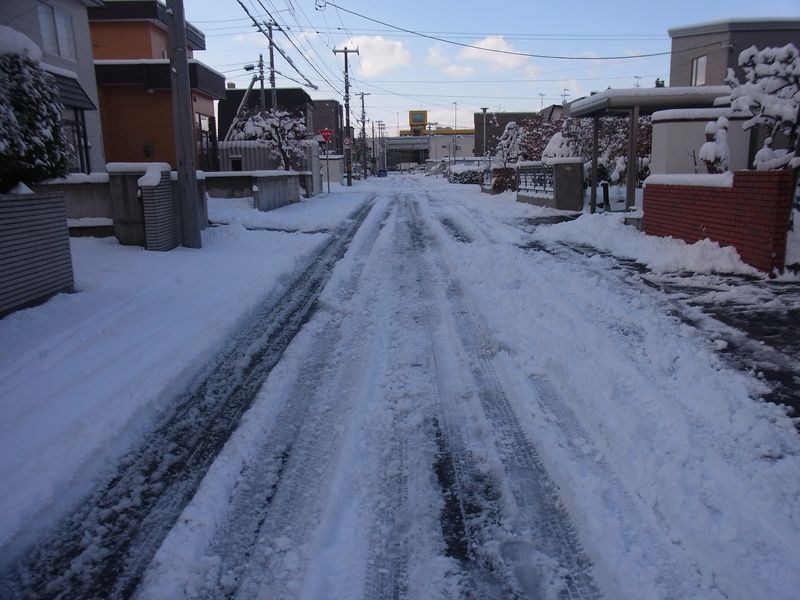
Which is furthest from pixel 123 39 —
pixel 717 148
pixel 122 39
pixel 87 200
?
pixel 717 148

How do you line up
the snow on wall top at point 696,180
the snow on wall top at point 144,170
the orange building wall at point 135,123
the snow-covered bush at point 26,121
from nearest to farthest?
the snow-covered bush at point 26,121, the snow on wall top at point 696,180, the snow on wall top at point 144,170, the orange building wall at point 135,123

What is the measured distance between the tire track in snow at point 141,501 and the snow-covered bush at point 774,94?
9211 mm

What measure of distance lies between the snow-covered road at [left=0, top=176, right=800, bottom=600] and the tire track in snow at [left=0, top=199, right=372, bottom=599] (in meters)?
0.01

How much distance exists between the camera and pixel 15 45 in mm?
7910

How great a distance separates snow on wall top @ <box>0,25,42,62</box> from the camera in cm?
779

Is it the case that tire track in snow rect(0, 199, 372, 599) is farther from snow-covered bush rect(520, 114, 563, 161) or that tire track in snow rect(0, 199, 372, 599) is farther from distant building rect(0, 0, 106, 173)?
snow-covered bush rect(520, 114, 563, 161)

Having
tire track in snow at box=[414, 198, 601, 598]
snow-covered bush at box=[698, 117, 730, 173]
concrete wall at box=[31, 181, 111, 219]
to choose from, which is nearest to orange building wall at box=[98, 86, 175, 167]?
concrete wall at box=[31, 181, 111, 219]

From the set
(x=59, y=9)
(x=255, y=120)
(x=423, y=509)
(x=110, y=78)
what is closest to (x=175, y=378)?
(x=423, y=509)

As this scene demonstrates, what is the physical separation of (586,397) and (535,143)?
28985mm

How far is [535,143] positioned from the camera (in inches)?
1259

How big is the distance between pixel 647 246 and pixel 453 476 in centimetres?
889

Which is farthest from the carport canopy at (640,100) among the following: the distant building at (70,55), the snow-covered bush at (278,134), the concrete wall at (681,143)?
the snow-covered bush at (278,134)

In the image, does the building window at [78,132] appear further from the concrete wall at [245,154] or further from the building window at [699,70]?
the building window at [699,70]

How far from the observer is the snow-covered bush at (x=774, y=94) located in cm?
1022
